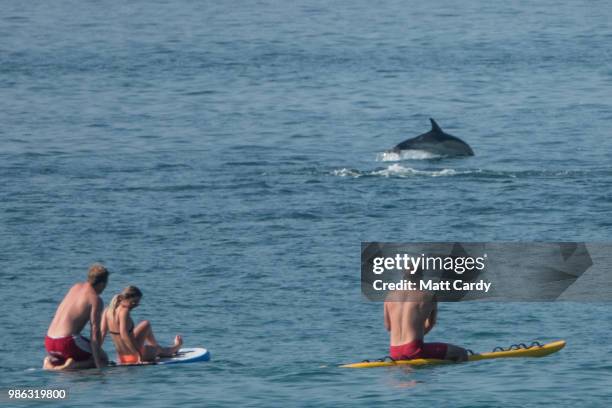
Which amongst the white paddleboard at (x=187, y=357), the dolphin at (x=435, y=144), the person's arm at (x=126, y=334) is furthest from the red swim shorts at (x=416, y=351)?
the dolphin at (x=435, y=144)

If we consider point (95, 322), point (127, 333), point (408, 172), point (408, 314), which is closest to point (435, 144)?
point (408, 172)

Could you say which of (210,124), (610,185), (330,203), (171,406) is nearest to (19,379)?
(171,406)

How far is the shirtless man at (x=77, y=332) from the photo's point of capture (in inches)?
871

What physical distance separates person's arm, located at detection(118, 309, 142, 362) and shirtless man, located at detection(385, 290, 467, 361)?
3.60m

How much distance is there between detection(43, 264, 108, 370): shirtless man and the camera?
22.1 metres

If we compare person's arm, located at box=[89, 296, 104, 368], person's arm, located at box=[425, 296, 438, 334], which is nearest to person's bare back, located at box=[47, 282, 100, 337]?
person's arm, located at box=[89, 296, 104, 368]

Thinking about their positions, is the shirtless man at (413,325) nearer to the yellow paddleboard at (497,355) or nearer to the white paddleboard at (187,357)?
the yellow paddleboard at (497,355)

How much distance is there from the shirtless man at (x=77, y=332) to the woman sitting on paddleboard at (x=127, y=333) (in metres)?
0.42

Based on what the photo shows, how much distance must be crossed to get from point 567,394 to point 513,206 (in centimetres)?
1613

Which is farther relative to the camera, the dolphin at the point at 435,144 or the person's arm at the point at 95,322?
the dolphin at the point at 435,144

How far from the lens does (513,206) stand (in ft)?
123

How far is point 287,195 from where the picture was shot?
39281 millimetres

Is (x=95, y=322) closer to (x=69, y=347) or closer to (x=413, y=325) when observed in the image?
(x=69, y=347)

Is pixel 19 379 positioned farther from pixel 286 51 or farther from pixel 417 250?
pixel 286 51
